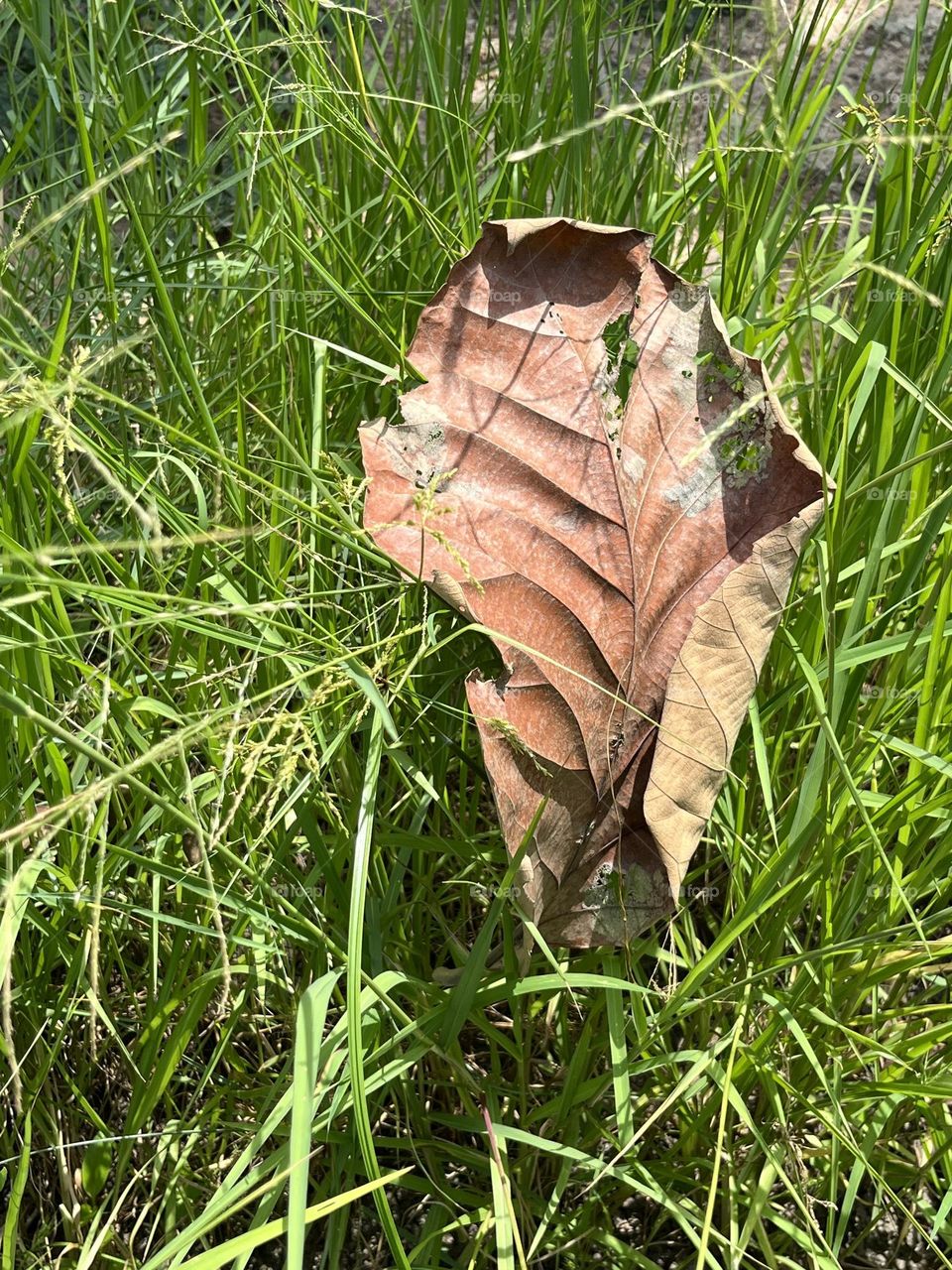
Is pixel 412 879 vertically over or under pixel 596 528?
under

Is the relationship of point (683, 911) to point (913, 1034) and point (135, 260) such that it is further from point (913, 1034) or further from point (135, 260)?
point (135, 260)

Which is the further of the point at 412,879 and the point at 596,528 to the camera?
the point at 412,879

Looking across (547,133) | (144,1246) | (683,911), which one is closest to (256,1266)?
(144,1246)
